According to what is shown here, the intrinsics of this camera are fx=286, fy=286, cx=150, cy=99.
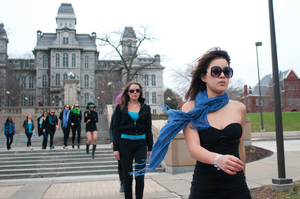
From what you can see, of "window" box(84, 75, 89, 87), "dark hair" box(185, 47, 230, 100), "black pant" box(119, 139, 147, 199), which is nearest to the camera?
"dark hair" box(185, 47, 230, 100)

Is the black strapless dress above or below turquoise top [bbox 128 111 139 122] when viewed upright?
below

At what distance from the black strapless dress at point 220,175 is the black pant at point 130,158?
7.02 feet

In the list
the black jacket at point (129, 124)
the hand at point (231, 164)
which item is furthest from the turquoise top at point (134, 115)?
the hand at point (231, 164)

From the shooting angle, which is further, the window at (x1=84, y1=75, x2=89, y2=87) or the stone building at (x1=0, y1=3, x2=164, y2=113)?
the window at (x1=84, y1=75, x2=89, y2=87)

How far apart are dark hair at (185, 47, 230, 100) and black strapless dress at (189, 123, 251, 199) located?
0.50 meters

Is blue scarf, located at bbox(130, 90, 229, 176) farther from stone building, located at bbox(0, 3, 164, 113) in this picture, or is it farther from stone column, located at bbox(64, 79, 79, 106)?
stone building, located at bbox(0, 3, 164, 113)

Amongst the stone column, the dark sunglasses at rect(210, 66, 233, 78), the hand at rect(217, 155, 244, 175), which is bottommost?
the hand at rect(217, 155, 244, 175)

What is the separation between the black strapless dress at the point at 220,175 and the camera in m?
2.15

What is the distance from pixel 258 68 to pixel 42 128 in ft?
68.5

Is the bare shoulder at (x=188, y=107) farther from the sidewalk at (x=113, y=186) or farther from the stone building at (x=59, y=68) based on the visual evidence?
the stone building at (x=59, y=68)

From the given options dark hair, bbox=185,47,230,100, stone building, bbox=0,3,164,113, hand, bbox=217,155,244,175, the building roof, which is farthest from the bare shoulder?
the building roof

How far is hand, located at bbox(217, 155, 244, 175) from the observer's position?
1868 mm

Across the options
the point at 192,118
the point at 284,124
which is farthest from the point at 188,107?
the point at 284,124

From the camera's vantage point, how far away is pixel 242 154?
2463mm
